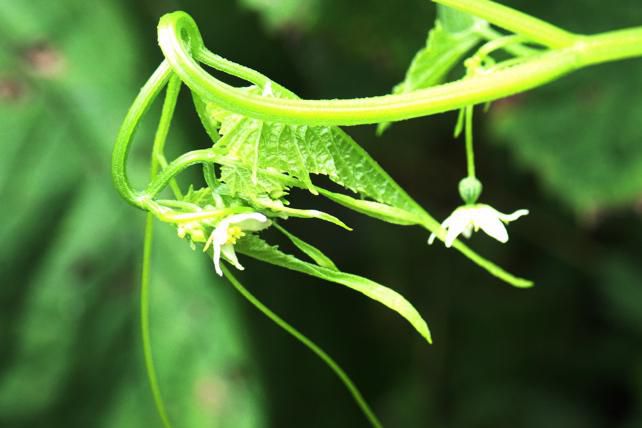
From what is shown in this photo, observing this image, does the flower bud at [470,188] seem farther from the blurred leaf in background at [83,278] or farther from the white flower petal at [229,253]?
the blurred leaf in background at [83,278]

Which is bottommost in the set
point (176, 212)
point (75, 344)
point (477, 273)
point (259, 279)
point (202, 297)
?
point (176, 212)

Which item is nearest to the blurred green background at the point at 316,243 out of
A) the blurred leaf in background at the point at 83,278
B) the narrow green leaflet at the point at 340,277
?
the blurred leaf in background at the point at 83,278

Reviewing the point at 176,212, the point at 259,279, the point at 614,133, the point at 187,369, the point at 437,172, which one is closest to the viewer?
the point at 176,212

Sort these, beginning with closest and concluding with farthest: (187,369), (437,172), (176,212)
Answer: (176,212) → (187,369) → (437,172)

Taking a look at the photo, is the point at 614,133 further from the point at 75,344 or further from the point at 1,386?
the point at 1,386

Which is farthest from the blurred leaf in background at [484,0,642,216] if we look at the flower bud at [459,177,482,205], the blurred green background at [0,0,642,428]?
the flower bud at [459,177,482,205]

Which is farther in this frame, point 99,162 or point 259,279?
point 259,279

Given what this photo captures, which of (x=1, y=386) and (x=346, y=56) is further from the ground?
(x=346, y=56)

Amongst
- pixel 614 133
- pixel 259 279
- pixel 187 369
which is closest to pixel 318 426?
pixel 259 279
